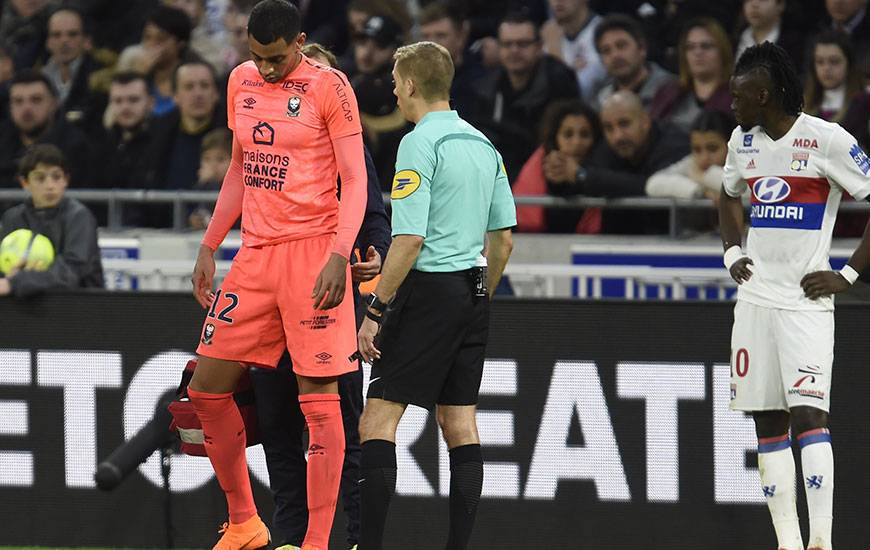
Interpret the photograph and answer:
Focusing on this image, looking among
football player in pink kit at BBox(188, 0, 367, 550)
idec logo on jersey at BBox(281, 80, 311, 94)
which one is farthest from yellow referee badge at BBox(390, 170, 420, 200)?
idec logo on jersey at BBox(281, 80, 311, 94)

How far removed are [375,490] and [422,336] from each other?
620 millimetres

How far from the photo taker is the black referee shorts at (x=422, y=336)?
582cm

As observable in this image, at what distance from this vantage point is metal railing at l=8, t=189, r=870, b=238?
8.90m

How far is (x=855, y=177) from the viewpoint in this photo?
20.3ft

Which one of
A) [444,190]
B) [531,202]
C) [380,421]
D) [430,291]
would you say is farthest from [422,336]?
[531,202]

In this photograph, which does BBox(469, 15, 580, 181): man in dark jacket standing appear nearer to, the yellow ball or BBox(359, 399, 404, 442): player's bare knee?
the yellow ball

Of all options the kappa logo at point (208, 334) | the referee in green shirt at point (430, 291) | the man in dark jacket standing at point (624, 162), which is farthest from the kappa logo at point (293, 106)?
the man in dark jacket standing at point (624, 162)

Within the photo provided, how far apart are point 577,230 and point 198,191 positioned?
2.56 metres

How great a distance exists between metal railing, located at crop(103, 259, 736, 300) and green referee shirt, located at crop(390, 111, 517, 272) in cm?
268

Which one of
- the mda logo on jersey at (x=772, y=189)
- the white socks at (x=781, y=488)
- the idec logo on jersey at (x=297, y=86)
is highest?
the idec logo on jersey at (x=297, y=86)

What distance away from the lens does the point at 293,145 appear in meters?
5.81

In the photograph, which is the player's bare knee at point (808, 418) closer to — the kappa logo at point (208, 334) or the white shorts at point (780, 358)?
the white shorts at point (780, 358)

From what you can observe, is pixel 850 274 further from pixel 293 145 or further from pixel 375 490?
pixel 293 145

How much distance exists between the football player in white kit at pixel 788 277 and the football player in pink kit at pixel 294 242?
1719 millimetres
